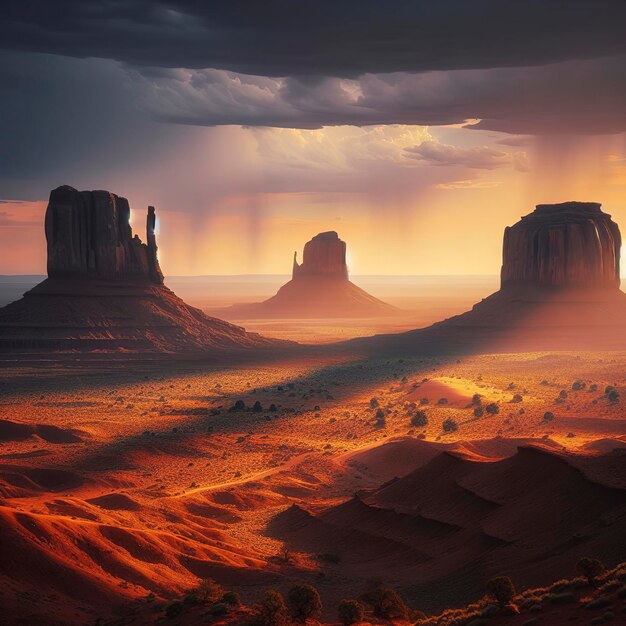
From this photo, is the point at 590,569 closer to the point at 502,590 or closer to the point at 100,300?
the point at 502,590

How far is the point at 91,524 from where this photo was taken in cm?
3394

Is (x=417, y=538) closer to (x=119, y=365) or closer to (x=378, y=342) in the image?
(x=119, y=365)

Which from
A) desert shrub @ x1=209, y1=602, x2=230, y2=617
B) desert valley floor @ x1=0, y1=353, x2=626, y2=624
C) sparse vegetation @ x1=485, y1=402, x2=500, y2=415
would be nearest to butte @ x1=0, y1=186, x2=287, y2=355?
desert valley floor @ x1=0, y1=353, x2=626, y2=624

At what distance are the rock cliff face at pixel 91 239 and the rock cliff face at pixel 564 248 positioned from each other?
65.0m

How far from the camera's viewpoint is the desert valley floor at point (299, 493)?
30.6 metres

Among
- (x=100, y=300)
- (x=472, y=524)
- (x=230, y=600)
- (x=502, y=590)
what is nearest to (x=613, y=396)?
(x=472, y=524)

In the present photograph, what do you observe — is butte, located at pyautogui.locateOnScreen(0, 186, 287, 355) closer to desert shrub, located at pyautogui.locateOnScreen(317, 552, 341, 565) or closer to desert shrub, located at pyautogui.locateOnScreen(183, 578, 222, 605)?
desert shrub, located at pyautogui.locateOnScreen(317, 552, 341, 565)

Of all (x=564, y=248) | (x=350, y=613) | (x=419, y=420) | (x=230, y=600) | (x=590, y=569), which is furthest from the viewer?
(x=564, y=248)

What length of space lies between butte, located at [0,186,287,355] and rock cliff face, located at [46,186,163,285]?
0.46 feet

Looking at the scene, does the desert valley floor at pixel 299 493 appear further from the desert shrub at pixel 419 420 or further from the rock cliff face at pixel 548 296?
the rock cliff face at pixel 548 296

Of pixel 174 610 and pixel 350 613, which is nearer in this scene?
pixel 350 613

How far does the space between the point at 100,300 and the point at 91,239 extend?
9.58 metres

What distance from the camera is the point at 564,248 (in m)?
151

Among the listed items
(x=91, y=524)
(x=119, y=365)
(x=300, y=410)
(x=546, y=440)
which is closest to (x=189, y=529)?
(x=91, y=524)
